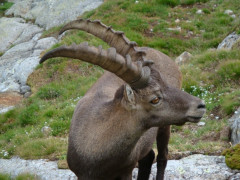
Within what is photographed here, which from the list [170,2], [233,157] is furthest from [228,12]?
[233,157]

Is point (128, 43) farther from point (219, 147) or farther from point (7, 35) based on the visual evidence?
point (7, 35)

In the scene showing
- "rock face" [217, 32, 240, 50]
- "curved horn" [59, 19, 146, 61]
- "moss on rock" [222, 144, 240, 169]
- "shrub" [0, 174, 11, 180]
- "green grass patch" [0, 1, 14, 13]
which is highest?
"curved horn" [59, 19, 146, 61]

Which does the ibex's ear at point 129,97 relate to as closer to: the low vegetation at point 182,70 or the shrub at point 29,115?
the low vegetation at point 182,70

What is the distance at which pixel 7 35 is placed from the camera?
19.8 m

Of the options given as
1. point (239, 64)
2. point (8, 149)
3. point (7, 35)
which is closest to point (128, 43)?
point (8, 149)

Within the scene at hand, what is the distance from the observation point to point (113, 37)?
4.91m

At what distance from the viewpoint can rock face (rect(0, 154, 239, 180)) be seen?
6441mm

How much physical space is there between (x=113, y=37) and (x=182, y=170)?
2953 mm

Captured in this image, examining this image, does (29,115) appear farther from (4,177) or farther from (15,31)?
(15,31)

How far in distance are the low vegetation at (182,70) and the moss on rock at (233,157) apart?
0.63 m

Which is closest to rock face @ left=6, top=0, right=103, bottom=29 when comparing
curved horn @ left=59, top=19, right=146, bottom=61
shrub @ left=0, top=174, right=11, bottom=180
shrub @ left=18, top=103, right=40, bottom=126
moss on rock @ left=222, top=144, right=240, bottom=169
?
shrub @ left=18, top=103, right=40, bottom=126

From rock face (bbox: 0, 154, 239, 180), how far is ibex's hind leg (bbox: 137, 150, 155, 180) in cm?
22

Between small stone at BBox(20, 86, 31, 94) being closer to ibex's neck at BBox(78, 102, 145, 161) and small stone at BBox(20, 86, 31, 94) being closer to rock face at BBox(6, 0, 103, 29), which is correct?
rock face at BBox(6, 0, 103, 29)

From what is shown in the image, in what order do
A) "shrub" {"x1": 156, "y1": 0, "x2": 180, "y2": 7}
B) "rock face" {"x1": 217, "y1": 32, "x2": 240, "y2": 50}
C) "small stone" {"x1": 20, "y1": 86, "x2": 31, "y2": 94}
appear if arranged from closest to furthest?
"rock face" {"x1": 217, "y1": 32, "x2": 240, "y2": 50}
"small stone" {"x1": 20, "y1": 86, "x2": 31, "y2": 94}
"shrub" {"x1": 156, "y1": 0, "x2": 180, "y2": 7}
